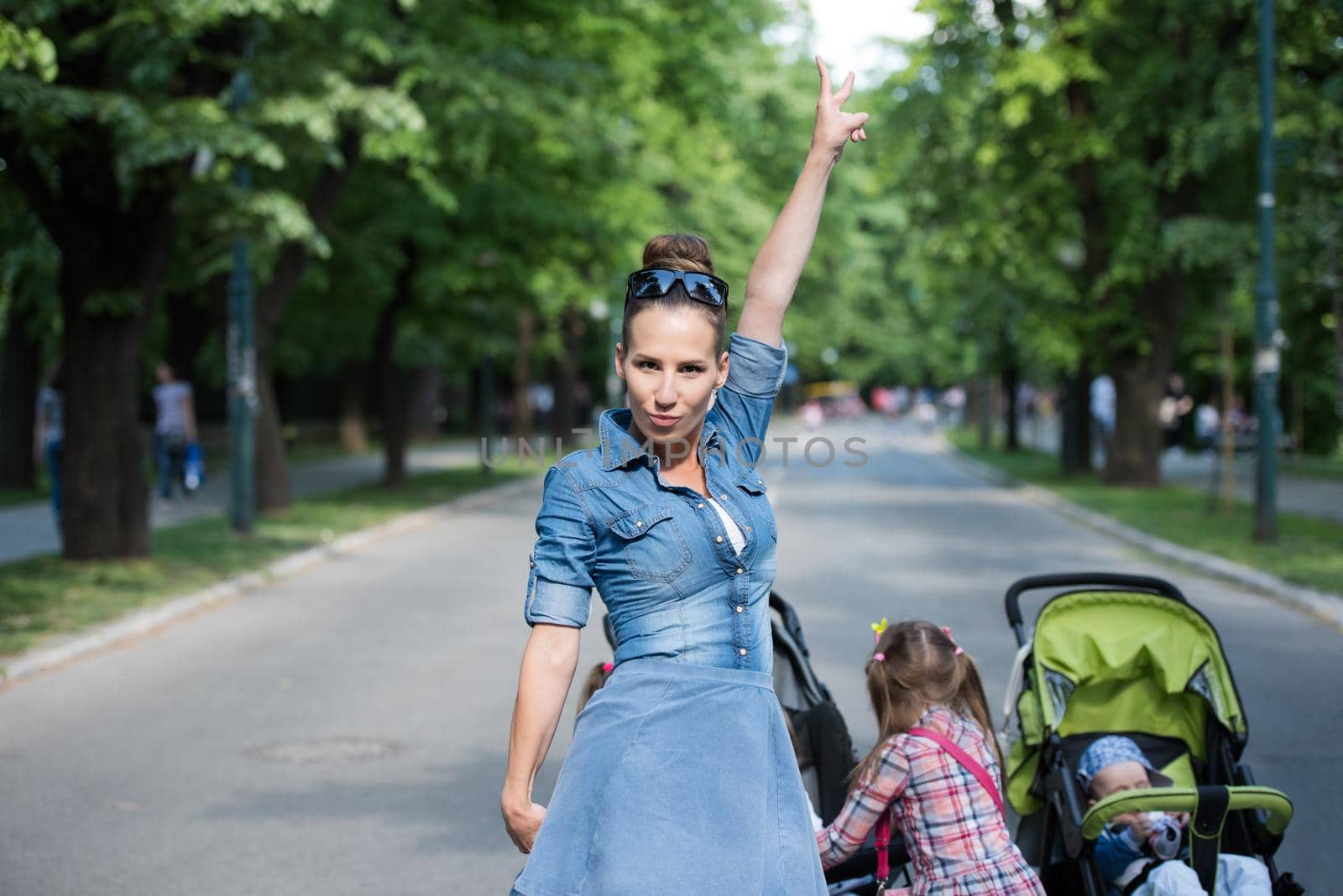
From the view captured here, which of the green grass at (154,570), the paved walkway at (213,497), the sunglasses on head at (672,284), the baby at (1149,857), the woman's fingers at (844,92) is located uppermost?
the woman's fingers at (844,92)

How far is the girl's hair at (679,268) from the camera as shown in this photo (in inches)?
103

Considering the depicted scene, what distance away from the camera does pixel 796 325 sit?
57.5 meters

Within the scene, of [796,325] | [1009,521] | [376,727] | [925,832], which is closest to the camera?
[925,832]

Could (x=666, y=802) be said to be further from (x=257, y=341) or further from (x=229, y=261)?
(x=257, y=341)

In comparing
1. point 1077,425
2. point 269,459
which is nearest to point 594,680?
point 269,459

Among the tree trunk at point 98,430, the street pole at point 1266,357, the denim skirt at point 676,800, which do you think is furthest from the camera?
the street pole at point 1266,357

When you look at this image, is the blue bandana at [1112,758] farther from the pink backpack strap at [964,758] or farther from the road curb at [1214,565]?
the road curb at [1214,565]

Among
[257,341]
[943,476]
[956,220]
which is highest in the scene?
[956,220]

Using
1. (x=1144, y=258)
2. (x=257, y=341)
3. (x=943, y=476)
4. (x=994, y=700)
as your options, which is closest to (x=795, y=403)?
(x=943, y=476)

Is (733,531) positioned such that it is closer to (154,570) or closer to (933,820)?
(933,820)

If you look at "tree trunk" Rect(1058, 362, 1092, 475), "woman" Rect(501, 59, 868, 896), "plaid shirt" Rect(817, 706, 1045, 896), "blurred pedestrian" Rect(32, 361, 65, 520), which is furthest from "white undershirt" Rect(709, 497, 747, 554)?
"tree trunk" Rect(1058, 362, 1092, 475)

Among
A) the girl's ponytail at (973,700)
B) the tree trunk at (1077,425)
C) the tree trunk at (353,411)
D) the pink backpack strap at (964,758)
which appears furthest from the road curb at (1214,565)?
the tree trunk at (353,411)

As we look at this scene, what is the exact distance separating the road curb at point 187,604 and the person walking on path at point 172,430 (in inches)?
149

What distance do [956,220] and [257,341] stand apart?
1331 centimetres
